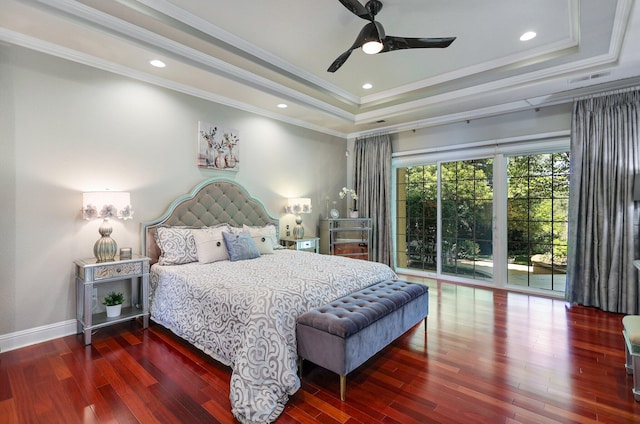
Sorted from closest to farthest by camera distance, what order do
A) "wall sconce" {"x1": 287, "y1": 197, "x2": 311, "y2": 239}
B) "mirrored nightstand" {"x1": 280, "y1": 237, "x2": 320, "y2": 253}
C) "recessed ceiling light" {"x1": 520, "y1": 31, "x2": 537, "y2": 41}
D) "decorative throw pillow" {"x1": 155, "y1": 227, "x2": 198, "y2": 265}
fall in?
"recessed ceiling light" {"x1": 520, "y1": 31, "x2": 537, "y2": 41}, "decorative throw pillow" {"x1": 155, "y1": 227, "x2": 198, "y2": 265}, "mirrored nightstand" {"x1": 280, "y1": 237, "x2": 320, "y2": 253}, "wall sconce" {"x1": 287, "y1": 197, "x2": 311, "y2": 239}

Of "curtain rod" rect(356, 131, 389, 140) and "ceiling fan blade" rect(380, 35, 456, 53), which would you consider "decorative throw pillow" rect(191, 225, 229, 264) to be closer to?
"ceiling fan blade" rect(380, 35, 456, 53)

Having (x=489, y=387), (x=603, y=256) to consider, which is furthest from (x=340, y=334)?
(x=603, y=256)

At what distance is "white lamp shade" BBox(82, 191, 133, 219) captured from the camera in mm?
3006

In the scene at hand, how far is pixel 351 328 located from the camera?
215cm

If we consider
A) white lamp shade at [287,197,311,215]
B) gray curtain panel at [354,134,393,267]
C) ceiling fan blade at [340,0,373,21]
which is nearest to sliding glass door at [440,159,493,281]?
gray curtain panel at [354,134,393,267]

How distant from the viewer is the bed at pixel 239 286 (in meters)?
2.07

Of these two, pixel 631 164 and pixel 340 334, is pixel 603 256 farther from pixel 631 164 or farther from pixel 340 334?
pixel 340 334

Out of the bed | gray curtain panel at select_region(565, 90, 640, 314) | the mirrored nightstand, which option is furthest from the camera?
the mirrored nightstand

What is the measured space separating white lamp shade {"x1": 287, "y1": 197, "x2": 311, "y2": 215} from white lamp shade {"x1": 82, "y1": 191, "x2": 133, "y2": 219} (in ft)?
8.17

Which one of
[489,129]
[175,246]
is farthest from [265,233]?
[489,129]

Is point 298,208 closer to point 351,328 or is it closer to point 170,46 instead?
point 170,46

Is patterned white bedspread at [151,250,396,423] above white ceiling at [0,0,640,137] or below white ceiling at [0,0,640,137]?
below

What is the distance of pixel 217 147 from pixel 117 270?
6.41ft

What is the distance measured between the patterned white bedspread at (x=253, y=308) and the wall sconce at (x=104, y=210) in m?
0.51
